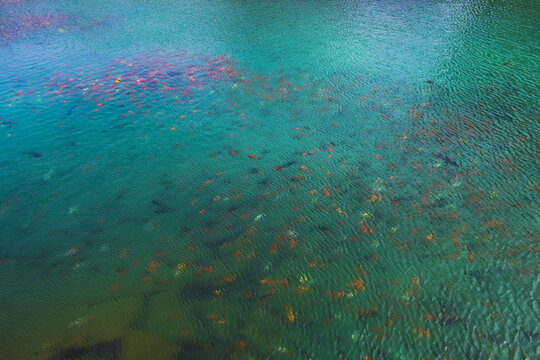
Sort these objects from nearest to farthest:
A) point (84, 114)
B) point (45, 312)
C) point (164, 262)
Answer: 1. point (45, 312)
2. point (164, 262)
3. point (84, 114)

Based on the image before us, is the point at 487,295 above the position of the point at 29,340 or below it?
above

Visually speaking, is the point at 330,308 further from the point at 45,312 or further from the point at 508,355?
the point at 45,312

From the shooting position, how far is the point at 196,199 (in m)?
7.59

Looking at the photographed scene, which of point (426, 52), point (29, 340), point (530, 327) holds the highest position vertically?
point (426, 52)

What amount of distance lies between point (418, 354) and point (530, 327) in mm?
1788

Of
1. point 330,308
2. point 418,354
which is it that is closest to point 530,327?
point 418,354

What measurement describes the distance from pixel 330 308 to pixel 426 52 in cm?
1199

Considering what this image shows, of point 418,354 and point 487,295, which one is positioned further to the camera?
point 487,295

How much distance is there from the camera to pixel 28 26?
1945cm

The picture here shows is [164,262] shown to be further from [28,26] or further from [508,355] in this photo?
[28,26]

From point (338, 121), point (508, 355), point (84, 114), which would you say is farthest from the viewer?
point (84, 114)

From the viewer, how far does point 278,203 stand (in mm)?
7340

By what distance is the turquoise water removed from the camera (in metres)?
5.14

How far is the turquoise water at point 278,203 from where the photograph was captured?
5137 millimetres
